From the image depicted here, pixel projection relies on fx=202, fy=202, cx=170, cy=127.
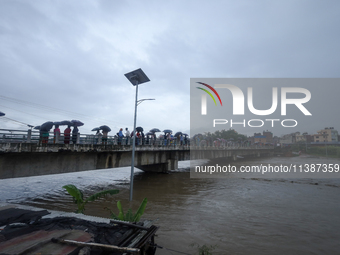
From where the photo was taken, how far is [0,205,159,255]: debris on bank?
4.11m

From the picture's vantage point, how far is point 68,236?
4633mm

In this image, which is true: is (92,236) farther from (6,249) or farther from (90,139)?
(90,139)

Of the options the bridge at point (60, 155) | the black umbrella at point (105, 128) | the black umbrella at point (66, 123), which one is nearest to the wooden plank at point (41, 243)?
the bridge at point (60, 155)

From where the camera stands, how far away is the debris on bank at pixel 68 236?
13.5 ft

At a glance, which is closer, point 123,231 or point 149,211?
point 123,231

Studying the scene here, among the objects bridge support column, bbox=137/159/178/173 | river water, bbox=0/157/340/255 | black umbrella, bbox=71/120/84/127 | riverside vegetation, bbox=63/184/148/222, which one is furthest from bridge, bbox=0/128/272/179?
riverside vegetation, bbox=63/184/148/222

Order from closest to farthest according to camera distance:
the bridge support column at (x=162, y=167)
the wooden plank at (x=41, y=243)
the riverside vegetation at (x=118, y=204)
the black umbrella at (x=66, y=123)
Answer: the wooden plank at (x=41, y=243) < the riverside vegetation at (x=118, y=204) < the black umbrella at (x=66, y=123) < the bridge support column at (x=162, y=167)

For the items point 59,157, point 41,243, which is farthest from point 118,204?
point 59,157

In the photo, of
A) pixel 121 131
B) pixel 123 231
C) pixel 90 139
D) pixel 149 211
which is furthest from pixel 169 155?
pixel 123 231

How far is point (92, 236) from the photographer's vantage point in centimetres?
477

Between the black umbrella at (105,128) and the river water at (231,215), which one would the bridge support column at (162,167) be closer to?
the river water at (231,215)

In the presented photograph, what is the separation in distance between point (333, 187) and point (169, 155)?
673 inches

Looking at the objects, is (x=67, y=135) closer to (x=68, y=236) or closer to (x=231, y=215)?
(x=68, y=236)

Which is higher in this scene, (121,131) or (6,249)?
(121,131)
